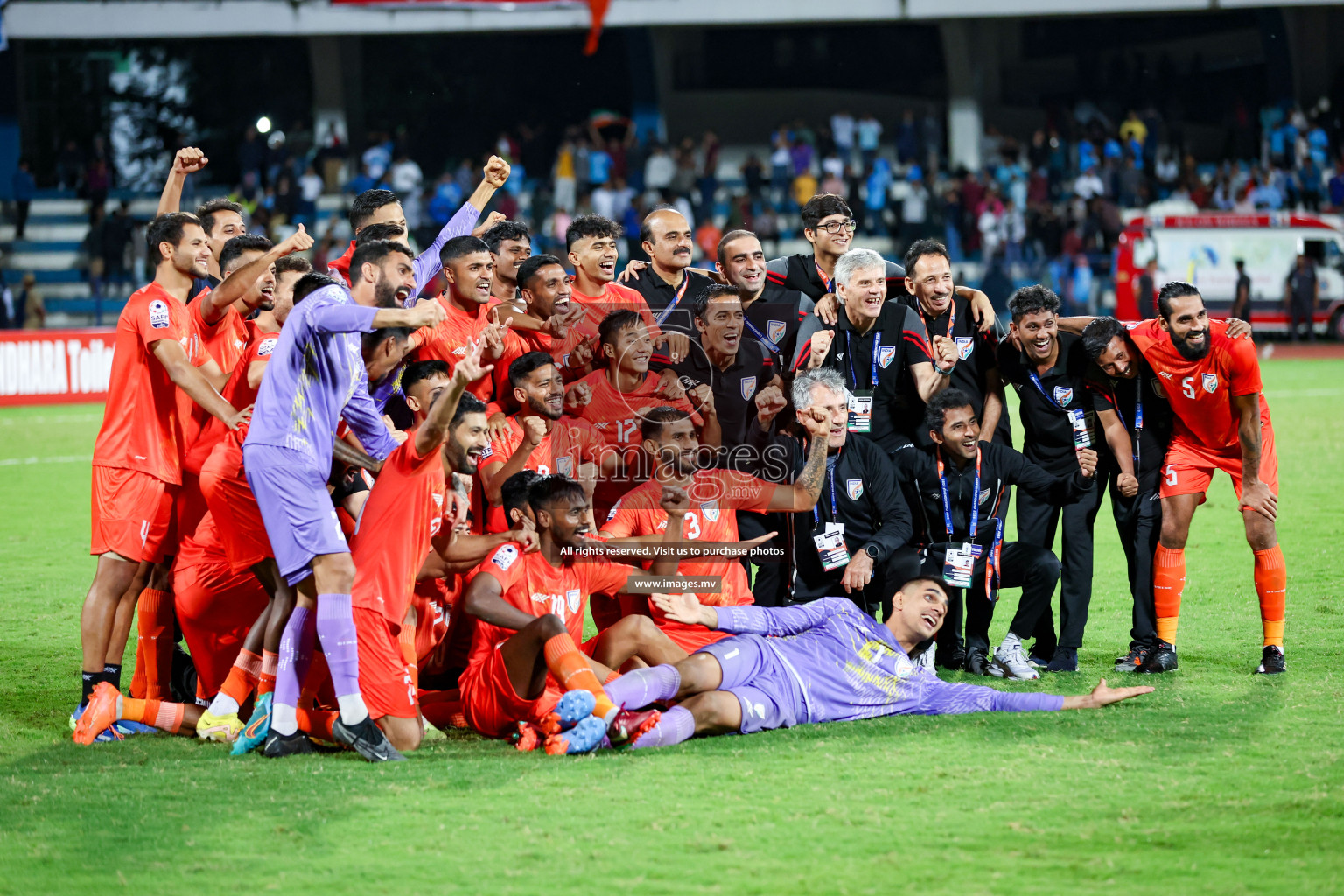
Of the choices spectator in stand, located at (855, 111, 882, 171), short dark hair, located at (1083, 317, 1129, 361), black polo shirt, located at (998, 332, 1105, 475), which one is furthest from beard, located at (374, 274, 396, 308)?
spectator in stand, located at (855, 111, 882, 171)

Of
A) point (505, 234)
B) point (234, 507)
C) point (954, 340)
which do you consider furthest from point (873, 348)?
point (234, 507)

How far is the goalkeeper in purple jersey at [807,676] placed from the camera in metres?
5.41

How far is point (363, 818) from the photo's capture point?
445cm

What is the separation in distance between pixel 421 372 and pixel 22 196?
998 inches

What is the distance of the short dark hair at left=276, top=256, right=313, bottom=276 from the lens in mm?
6336

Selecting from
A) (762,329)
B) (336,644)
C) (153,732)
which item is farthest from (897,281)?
(153,732)

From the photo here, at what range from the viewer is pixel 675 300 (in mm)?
7500

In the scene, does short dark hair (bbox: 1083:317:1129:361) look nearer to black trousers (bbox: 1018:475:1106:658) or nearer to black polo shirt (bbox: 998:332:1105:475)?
black polo shirt (bbox: 998:332:1105:475)

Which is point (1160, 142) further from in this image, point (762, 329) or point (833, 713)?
point (833, 713)

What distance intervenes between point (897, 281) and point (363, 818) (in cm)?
456

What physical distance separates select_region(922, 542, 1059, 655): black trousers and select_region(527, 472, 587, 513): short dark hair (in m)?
1.81

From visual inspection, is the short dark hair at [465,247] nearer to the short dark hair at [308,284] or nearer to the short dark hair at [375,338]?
the short dark hair at [308,284]

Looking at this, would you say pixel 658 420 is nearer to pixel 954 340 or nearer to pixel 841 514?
pixel 841 514

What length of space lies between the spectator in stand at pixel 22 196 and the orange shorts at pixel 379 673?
2573 cm
